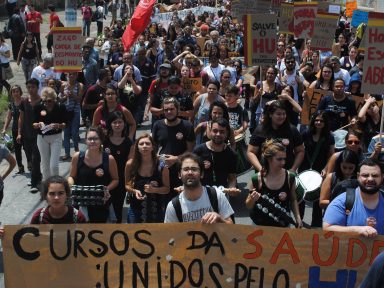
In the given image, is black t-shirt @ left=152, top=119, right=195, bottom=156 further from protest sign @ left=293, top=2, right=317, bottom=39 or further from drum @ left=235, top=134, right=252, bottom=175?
protest sign @ left=293, top=2, right=317, bottom=39

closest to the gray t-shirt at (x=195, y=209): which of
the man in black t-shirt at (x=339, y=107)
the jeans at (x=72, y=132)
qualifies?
the man in black t-shirt at (x=339, y=107)

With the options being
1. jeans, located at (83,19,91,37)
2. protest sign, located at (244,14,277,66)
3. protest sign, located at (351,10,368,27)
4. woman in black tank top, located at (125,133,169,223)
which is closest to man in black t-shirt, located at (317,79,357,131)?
protest sign, located at (244,14,277,66)

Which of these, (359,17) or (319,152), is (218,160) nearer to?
(319,152)

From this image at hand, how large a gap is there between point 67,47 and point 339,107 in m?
4.04

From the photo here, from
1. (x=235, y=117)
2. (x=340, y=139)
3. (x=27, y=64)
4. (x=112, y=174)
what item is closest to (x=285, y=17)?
(x=27, y=64)

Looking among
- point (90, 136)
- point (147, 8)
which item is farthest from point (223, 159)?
point (147, 8)

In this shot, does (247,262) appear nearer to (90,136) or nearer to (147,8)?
(90,136)

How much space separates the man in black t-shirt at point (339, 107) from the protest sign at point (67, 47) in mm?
3667

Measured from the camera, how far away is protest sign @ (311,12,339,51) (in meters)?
13.1

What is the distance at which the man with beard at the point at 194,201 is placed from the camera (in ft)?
18.4

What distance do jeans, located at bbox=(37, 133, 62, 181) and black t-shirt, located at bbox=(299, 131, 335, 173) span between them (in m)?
3.02

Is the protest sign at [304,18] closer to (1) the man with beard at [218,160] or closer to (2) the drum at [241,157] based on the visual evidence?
(2) the drum at [241,157]

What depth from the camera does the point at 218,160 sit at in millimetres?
7105

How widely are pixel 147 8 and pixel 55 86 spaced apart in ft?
12.1
